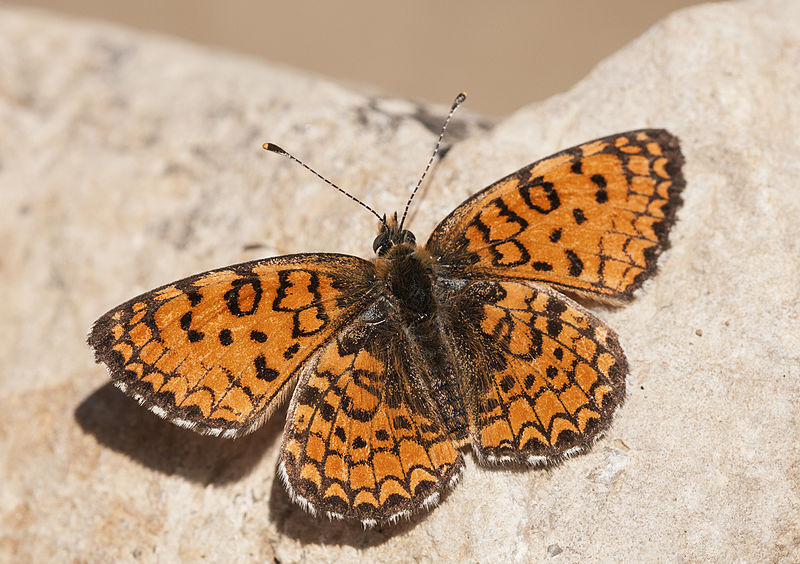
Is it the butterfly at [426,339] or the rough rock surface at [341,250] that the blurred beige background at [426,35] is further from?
the butterfly at [426,339]

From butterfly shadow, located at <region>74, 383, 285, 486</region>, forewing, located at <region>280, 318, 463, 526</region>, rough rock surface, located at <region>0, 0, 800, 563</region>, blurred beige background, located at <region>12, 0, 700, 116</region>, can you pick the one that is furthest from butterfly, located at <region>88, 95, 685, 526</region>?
blurred beige background, located at <region>12, 0, 700, 116</region>

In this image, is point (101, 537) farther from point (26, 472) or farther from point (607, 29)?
point (607, 29)

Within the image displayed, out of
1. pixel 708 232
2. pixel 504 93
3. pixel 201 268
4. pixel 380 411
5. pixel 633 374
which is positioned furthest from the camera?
pixel 504 93

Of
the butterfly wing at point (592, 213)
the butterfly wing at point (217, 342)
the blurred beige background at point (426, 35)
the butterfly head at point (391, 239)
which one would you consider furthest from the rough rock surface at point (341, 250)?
the blurred beige background at point (426, 35)

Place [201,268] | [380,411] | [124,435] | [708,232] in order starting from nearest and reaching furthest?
[380,411], [708,232], [124,435], [201,268]

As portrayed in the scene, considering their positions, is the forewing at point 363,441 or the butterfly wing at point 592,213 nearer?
the forewing at point 363,441

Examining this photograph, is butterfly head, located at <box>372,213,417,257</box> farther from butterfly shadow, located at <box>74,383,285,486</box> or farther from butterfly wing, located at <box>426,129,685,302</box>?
butterfly shadow, located at <box>74,383,285,486</box>

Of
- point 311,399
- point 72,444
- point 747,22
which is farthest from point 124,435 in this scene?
point 747,22
